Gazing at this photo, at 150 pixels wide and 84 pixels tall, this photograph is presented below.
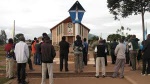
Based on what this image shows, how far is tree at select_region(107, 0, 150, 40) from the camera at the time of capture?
4084 centimetres

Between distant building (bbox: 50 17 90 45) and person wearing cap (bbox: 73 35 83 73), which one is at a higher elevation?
distant building (bbox: 50 17 90 45)

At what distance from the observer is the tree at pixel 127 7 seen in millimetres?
40844

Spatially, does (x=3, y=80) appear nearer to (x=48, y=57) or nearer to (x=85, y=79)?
(x=48, y=57)

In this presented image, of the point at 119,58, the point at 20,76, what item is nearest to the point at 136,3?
the point at 119,58

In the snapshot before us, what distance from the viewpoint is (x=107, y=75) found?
695 inches

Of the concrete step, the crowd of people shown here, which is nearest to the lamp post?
the crowd of people

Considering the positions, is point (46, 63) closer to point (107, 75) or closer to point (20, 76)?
point (20, 76)

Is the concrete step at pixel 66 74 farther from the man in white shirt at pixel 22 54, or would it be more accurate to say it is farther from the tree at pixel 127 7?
the tree at pixel 127 7

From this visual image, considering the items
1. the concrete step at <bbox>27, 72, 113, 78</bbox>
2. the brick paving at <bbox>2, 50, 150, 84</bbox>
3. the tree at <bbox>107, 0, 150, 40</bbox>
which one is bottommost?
the brick paving at <bbox>2, 50, 150, 84</bbox>

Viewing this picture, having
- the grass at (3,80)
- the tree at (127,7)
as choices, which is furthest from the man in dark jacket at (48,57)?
the tree at (127,7)

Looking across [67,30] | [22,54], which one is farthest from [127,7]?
[67,30]

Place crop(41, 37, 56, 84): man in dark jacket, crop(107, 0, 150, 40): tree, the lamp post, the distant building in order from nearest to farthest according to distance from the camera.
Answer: crop(41, 37, 56, 84): man in dark jacket → the lamp post → crop(107, 0, 150, 40): tree → the distant building

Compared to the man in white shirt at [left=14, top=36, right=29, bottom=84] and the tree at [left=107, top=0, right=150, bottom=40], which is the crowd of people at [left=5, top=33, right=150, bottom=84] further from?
the tree at [left=107, top=0, right=150, bottom=40]

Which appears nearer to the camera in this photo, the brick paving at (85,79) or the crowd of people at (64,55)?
the crowd of people at (64,55)
